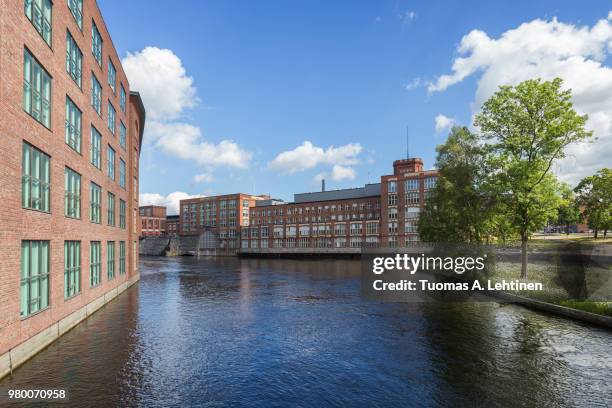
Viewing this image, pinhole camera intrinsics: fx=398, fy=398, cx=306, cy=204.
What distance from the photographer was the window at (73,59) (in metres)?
22.4

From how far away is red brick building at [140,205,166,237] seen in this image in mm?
182000

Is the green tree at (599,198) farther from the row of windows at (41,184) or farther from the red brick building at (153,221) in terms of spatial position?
the red brick building at (153,221)

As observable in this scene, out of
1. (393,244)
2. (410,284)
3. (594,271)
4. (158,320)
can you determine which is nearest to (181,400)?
(158,320)

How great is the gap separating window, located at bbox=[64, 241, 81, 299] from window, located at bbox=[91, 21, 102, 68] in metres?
14.1

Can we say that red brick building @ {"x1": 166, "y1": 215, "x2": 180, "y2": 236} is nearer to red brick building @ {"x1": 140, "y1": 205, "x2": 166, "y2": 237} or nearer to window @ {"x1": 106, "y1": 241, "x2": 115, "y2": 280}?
red brick building @ {"x1": 140, "y1": 205, "x2": 166, "y2": 237}

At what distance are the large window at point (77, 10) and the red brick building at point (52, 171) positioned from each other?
7 cm

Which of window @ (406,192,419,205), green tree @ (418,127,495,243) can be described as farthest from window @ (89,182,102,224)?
window @ (406,192,419,205)

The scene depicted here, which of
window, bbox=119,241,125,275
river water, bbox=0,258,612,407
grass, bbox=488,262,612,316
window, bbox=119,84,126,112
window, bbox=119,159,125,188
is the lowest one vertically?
river water, bbox=0,258,612,407

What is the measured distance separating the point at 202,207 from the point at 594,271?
13770 cm

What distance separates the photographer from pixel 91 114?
89.5ft

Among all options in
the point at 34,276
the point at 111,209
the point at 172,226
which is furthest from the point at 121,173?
the point at 172,226

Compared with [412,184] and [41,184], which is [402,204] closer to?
[412,184]

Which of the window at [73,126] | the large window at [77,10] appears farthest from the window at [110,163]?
the large window at [77,10]

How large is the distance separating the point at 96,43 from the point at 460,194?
35.2 meters
